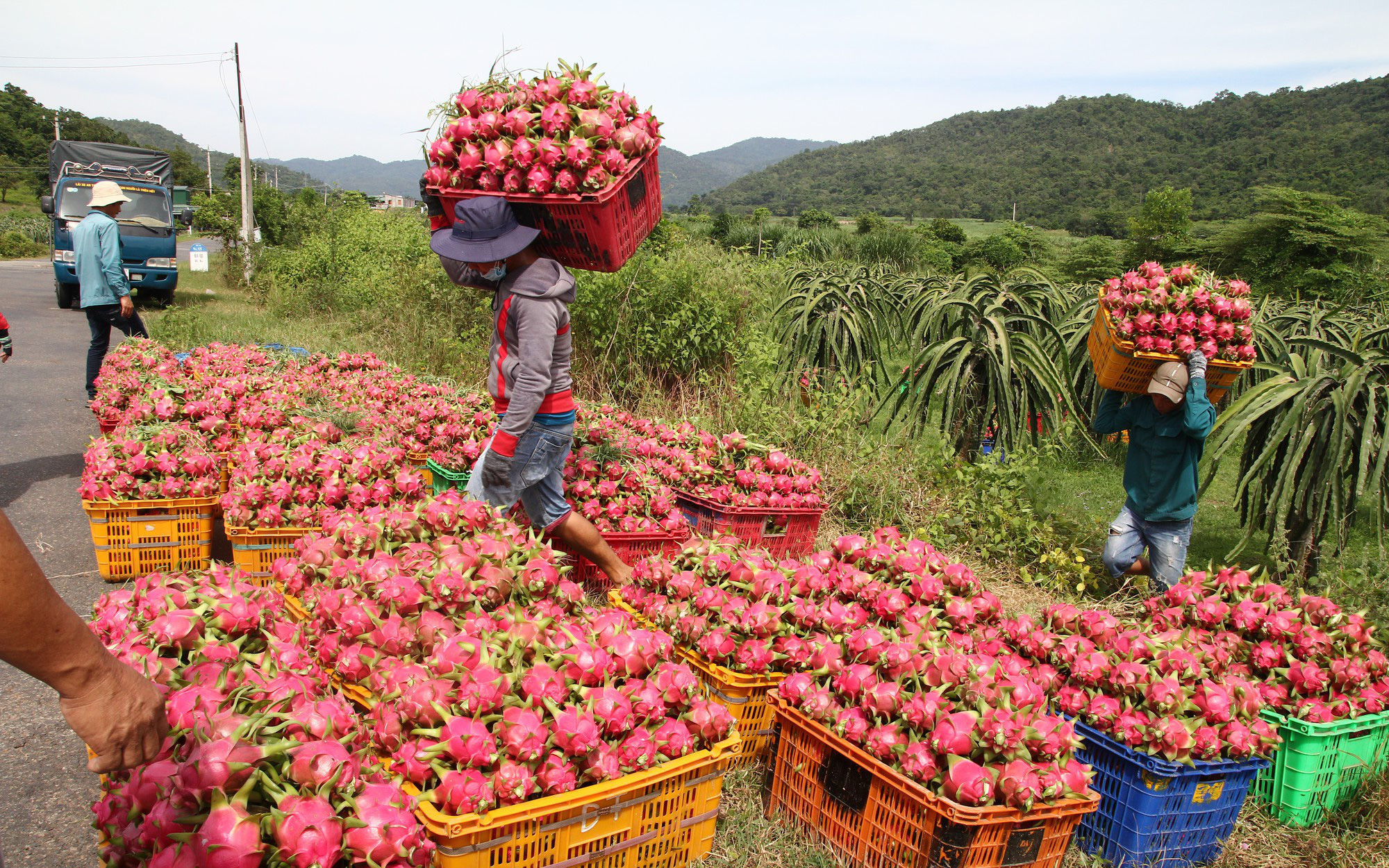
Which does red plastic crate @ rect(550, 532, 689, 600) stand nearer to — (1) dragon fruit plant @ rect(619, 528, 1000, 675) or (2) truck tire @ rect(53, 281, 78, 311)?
(1) dragon fruit plant @ rect(619, 528, 1000, 675)

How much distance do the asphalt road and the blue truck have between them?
3.82 meters

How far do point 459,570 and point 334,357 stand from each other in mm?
5451

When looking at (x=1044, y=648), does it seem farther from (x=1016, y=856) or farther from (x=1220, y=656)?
(x=1016, y=856)

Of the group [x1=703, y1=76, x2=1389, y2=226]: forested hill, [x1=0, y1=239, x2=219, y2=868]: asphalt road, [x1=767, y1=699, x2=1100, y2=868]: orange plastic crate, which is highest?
[x1=703, y1=76, x2=1389, y2=226]: forested hill

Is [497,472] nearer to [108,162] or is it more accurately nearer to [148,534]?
[148,534]

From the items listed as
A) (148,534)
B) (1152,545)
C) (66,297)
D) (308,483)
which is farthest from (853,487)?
(66,297)

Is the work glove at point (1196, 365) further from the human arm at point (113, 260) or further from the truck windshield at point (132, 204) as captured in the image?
the truck windshield at point (132, 204)

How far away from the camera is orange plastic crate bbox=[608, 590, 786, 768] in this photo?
285 centimetres

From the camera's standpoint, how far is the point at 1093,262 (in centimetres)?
3469

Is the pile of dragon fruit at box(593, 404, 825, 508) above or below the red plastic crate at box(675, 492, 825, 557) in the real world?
above

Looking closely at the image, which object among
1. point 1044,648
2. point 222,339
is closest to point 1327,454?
point 1044,648

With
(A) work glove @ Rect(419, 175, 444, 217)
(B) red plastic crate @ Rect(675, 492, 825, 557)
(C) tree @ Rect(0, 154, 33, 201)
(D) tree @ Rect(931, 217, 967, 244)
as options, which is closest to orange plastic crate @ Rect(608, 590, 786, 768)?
(B) red plastic crate @ Rect(675, 492, 825, 557)

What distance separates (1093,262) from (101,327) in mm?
36237

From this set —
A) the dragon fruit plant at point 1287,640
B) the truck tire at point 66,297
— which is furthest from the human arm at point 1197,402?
the truck tire at point 66,297
